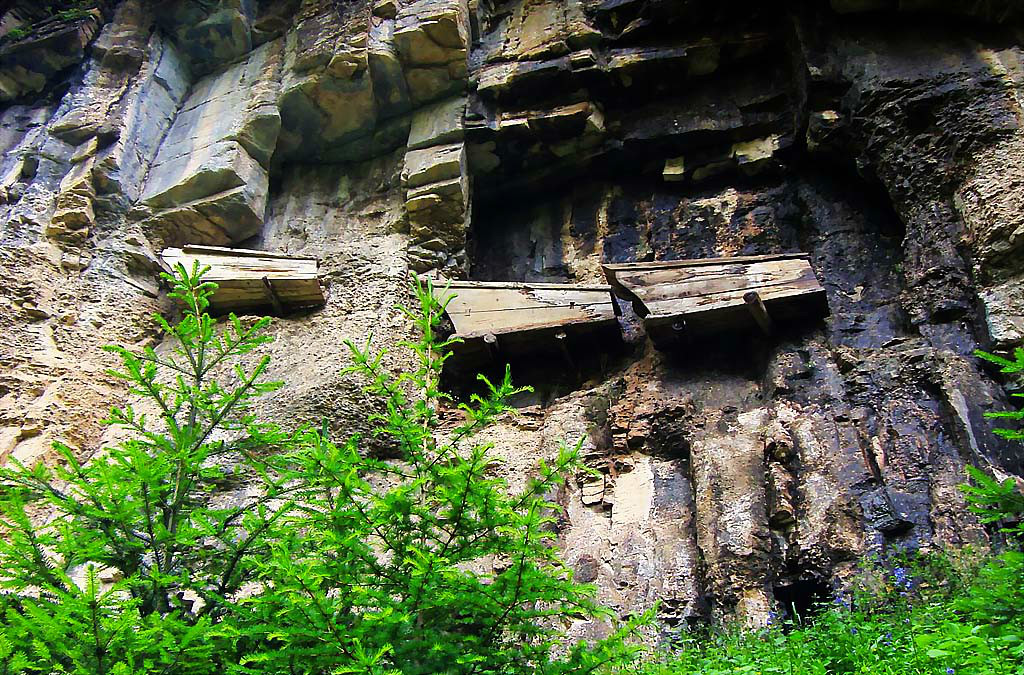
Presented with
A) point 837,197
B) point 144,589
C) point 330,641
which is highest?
point 837,197

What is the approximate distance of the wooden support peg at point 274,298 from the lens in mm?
9805

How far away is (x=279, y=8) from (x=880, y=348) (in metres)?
10.5

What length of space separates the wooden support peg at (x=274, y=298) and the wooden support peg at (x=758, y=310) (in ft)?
18.5

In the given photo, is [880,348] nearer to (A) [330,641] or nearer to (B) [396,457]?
(B) [396,457]

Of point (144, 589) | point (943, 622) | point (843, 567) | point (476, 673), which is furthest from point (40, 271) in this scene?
A: point (943, 622)

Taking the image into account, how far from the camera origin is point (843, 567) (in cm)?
618

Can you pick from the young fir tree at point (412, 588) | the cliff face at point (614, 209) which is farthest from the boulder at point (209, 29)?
the young fir tree at point (412, 588)

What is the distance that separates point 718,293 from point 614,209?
110 inches

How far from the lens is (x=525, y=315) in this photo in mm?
9055

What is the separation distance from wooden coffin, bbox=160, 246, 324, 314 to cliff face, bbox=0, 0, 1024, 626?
412 mm

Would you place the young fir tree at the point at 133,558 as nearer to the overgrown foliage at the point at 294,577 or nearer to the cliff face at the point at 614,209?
the overgrown foliage at the point at 294,577

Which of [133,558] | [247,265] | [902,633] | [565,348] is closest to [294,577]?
[133,558]

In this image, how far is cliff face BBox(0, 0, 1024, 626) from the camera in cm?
694

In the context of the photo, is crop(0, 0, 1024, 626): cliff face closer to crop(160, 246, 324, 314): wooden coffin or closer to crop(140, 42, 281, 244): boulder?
crop(140, 42, 281, 244): boulder
